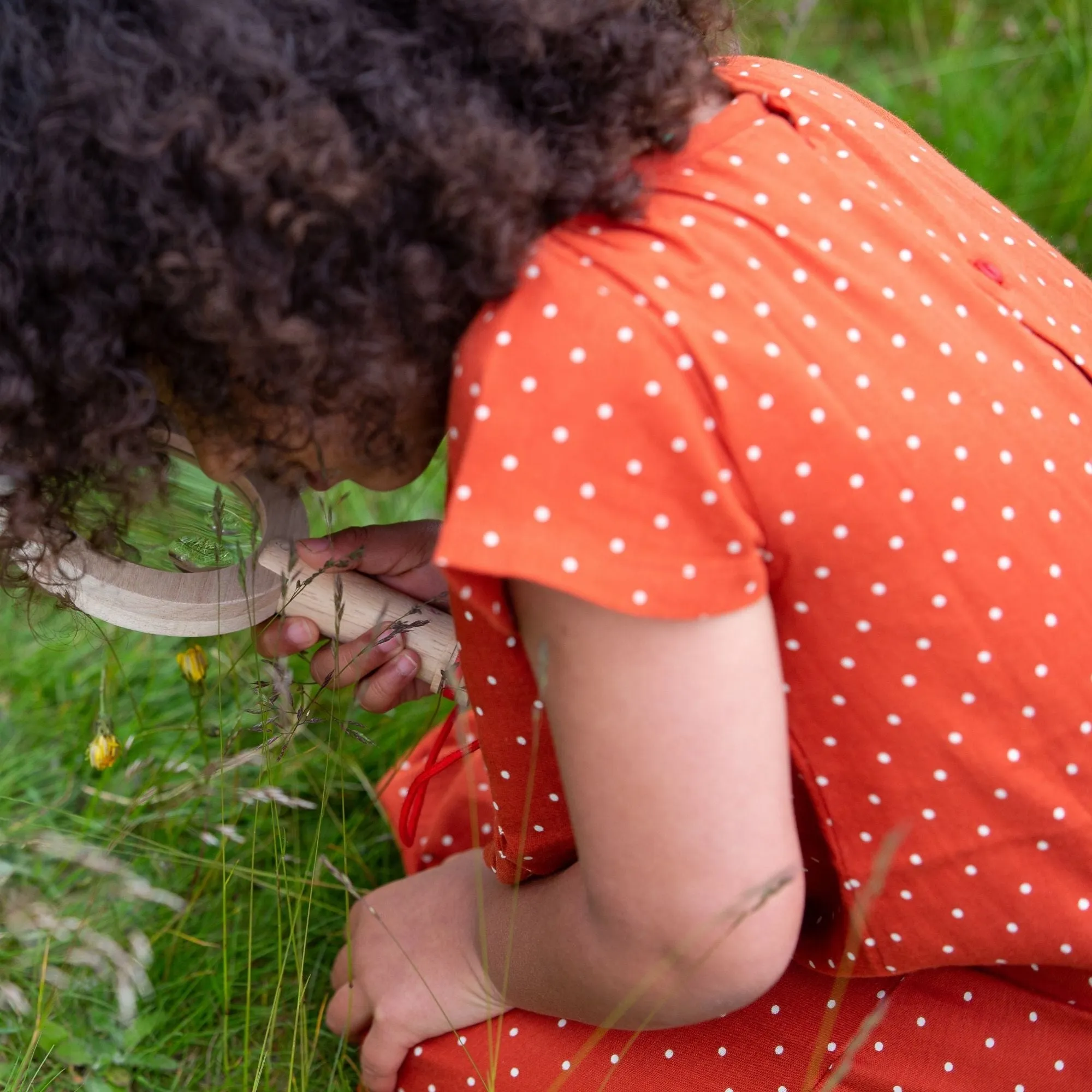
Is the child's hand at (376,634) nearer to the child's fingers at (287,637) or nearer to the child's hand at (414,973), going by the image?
the child's fingers at (287,637)

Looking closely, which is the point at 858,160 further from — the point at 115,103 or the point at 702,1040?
the point at 702,1040

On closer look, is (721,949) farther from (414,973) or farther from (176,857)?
(176,857)

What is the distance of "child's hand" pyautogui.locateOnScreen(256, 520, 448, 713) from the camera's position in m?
1.23

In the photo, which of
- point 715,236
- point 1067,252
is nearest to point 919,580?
point 715,236

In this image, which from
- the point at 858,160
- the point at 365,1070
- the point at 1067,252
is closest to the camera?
the point at 858,160

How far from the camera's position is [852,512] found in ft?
2.72

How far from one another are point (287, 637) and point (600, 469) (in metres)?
0.57

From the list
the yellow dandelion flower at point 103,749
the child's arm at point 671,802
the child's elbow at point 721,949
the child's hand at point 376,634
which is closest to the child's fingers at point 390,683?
the child's hand at point 376,634

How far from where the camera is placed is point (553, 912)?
1045mm

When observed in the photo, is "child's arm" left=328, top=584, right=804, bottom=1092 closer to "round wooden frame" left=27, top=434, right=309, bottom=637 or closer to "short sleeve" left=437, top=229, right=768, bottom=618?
"short sleeve" left=437, top=229, right=768, bottom=618

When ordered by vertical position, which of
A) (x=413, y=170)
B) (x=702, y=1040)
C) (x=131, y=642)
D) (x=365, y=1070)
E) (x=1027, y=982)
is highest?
(x=413, y=170)

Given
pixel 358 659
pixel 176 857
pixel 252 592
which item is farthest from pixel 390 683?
pixel 176 857

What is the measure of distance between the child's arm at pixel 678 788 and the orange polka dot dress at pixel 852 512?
4cm

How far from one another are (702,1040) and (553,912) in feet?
0.70
